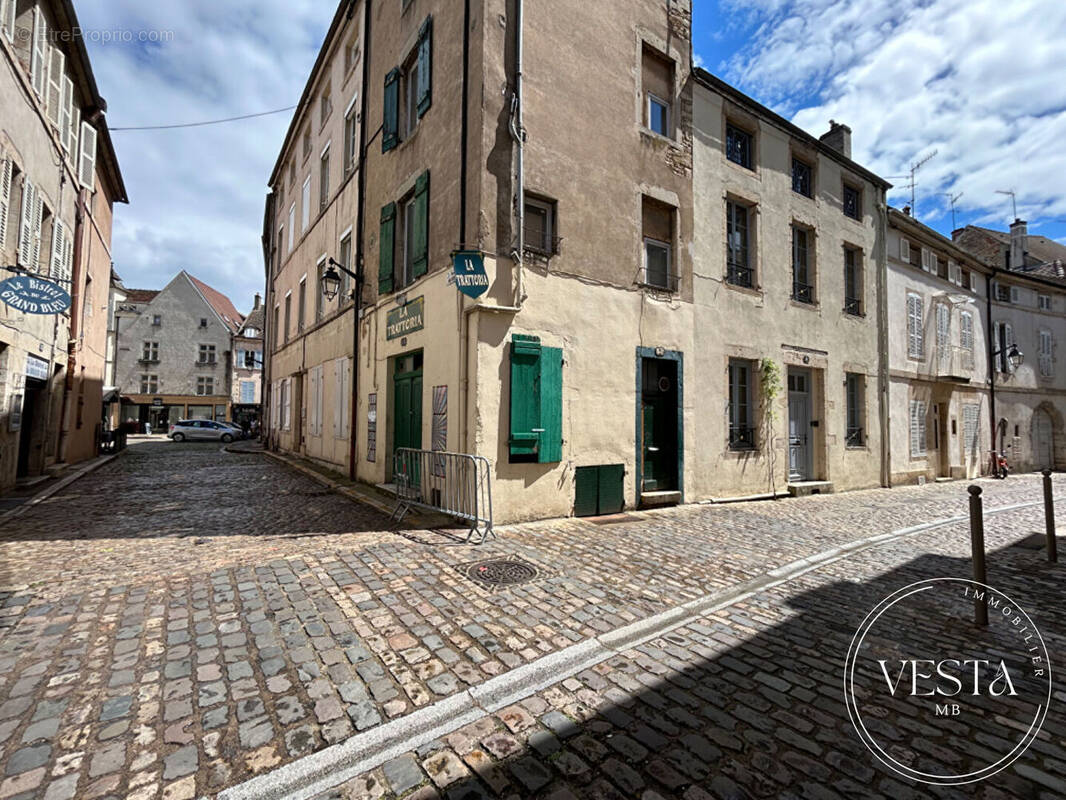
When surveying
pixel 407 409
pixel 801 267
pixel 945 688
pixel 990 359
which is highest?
pixel 801 267

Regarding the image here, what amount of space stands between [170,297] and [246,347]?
22.7 feet

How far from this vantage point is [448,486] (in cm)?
710

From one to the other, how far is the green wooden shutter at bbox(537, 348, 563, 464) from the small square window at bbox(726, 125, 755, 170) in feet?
23.2

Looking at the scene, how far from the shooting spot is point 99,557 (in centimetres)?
509

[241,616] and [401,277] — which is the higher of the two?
[401,277]

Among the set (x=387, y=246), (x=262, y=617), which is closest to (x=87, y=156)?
(x=387, y=246)

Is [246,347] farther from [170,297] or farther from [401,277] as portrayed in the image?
[401,277]

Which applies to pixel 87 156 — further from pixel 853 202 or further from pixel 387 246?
pixel 853 202

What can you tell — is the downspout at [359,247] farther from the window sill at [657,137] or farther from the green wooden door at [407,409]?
the window sill at [657,137]

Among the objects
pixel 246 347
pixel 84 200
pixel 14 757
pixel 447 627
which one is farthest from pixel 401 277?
pixel 246 347

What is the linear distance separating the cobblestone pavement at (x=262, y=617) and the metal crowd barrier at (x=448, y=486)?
1.39ft

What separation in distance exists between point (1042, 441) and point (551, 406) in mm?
23900

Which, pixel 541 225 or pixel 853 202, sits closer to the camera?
pixel 541 225

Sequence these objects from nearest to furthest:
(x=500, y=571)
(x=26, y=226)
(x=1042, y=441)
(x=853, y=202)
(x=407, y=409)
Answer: (x=500, y=571), (x=26, y=226), (x=407, y=409), (x=853, y=202), (x=1042, y=441)
